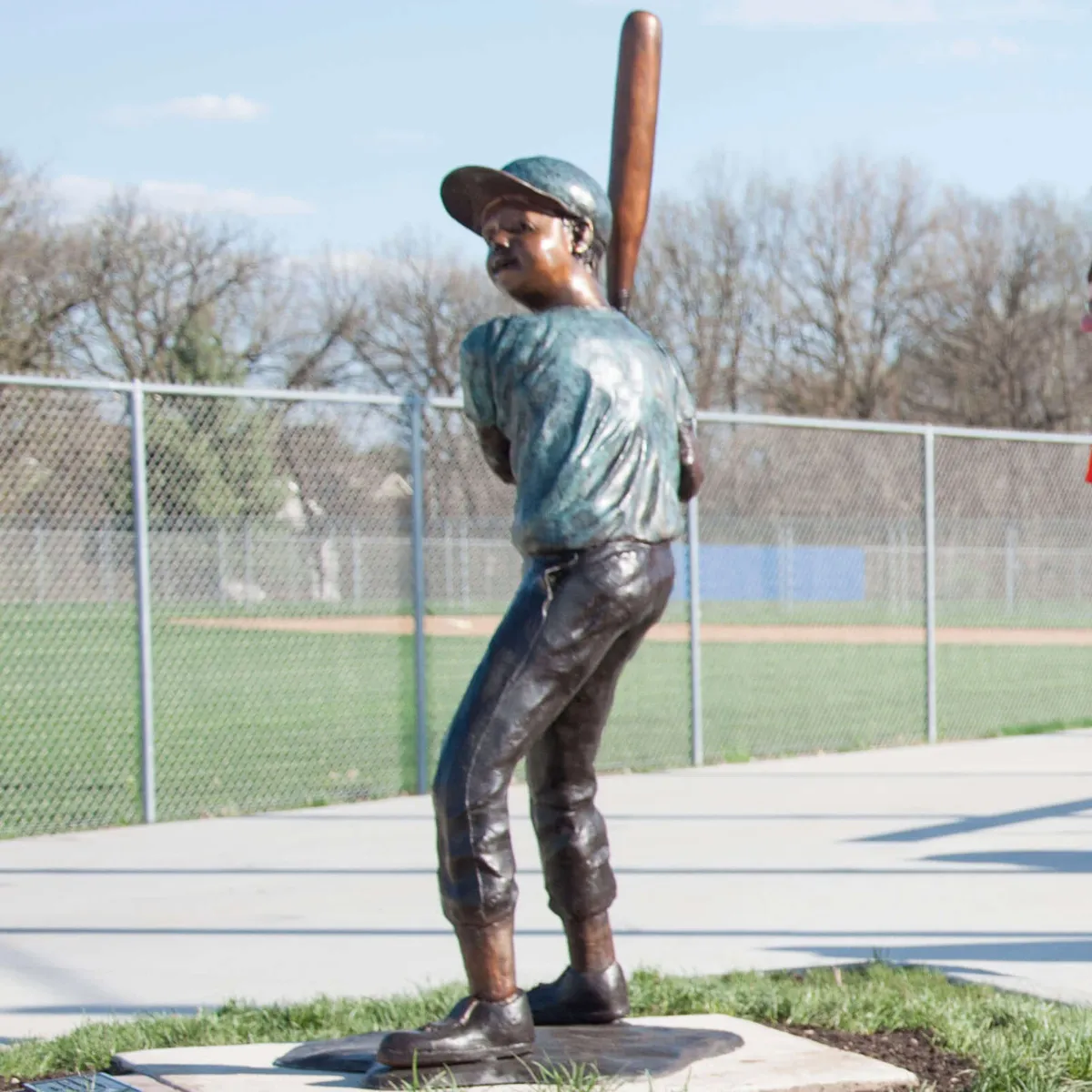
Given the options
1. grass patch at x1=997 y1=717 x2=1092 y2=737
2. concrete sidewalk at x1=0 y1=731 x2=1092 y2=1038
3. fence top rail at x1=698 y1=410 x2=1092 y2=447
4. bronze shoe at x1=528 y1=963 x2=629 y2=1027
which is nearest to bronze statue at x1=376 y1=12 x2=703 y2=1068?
bronze shoe at x1=528 y1=963 x2=629 y2=1027

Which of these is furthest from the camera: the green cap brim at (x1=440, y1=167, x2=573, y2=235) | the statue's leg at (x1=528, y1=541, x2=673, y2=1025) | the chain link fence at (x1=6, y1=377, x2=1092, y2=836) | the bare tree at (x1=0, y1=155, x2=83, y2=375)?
the bare tree at (x1=0, y1=155, x2=83, y2=375)

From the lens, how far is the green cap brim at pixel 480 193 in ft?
13.1

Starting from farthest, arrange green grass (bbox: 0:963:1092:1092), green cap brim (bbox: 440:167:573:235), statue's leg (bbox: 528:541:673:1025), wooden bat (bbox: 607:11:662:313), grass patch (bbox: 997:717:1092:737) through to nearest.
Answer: grass patch (bbox: 997:717:1092:737) → green grass (bbox: 0:963:1092:1092) → wooden bat (bbox: 607:11:662:313) → statue's leg (bbox: 528:541:673:1025) → green cap brim (bbox: 440:167:573:235)

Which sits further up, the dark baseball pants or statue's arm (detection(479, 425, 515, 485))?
statue's arm (detection(479, 425, 515, 485))

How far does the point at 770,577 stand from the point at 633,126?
21134 millimetres

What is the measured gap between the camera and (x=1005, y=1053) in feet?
13.7

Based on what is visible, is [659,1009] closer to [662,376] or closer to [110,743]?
[662,376]

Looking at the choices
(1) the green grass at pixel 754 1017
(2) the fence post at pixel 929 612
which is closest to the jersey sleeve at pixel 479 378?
(1) the green grass at pixel 754 1017

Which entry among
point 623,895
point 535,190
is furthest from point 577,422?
point 623,895

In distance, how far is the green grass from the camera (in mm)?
4416

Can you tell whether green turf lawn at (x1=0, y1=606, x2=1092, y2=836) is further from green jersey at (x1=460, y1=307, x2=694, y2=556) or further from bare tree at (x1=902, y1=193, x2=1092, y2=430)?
bare tree at (x1=902, y1=193, x2=1092, y2=430)

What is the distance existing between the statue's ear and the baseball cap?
12 millimetres

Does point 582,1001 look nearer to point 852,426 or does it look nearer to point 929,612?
point 852,426

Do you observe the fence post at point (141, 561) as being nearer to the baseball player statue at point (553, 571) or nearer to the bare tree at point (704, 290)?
the baseball player statue at point (553, 571)
